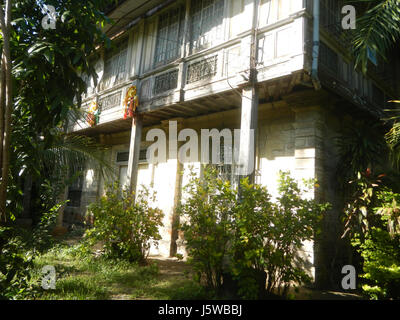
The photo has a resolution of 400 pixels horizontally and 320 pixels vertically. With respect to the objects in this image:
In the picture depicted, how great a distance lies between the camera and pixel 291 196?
4383 mm

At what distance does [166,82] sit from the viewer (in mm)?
7754

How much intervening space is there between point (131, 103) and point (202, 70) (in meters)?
2.38

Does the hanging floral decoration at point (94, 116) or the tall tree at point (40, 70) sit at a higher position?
the hanging floral decoration at point (94, 116)

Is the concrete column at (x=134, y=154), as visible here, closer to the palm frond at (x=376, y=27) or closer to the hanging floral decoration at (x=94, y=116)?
the hanging floral decoration at (x=94, y=116)

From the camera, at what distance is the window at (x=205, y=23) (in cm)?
719

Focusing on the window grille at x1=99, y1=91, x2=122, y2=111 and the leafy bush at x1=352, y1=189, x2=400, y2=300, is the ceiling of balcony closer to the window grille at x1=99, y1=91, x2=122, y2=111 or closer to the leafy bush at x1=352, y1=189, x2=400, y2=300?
the window grille at x1=99, y1=91, x2=122, y2=111

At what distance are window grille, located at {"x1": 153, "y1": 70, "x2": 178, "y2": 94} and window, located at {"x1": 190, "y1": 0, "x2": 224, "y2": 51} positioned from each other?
820mm

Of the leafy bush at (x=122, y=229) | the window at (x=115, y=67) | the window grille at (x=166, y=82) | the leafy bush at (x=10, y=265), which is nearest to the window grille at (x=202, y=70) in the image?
the window grille at (x=166, y=82)

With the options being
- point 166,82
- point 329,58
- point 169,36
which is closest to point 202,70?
point 166,82

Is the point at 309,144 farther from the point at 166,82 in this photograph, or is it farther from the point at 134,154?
the point at 134,154

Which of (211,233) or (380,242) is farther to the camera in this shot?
(380,242)

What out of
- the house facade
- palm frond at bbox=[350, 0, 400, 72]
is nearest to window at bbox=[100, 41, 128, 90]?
the house facade

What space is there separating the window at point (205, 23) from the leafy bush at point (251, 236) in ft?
13.1
